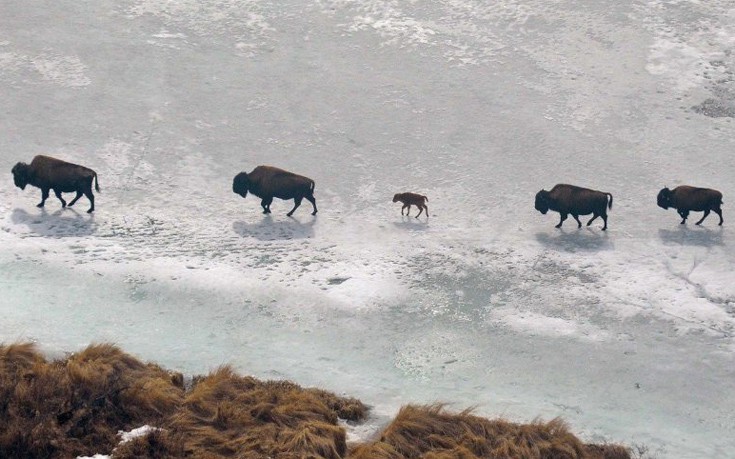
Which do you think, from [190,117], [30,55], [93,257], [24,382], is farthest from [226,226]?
[30,55]

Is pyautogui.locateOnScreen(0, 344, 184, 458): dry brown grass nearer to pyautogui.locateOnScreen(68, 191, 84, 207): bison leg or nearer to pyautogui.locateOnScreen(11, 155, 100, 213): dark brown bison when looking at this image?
pyautogui.locateOnScreen(11, 155, 100, 213): dark brown bison

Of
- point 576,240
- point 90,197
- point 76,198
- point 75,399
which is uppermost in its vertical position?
point 576,240

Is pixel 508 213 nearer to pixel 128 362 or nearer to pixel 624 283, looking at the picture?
pixel 624 283

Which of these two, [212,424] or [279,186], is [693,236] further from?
[212,424]

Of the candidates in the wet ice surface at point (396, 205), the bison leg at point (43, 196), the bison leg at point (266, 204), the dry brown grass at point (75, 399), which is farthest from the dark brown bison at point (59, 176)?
the dry brown grass at point (75, 399)

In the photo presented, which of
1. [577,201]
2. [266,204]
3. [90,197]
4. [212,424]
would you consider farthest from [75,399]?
[577,201]

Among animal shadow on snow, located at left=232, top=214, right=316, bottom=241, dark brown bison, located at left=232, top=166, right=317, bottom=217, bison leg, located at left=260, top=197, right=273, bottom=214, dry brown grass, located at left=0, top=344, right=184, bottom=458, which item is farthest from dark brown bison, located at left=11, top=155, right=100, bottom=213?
dry brown grass, located at left=0, top=344, right=184, bottom=458

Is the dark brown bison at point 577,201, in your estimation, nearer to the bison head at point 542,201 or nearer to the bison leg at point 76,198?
the bison head at point 542,201
